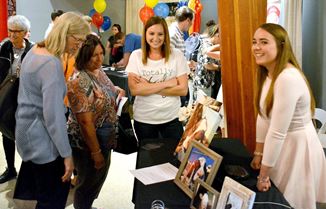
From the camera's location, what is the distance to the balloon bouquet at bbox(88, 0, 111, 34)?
25.3 feet

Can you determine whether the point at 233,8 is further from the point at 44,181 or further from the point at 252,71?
the point at 44,181

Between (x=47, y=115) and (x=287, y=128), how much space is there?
3.47ft

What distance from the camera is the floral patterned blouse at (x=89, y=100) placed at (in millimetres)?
1967

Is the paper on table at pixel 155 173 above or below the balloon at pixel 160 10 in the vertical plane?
below

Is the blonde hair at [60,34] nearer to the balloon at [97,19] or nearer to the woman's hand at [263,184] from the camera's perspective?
the woman's hand at [263,184]

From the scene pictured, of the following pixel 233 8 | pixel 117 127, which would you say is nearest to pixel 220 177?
pixel 117 127

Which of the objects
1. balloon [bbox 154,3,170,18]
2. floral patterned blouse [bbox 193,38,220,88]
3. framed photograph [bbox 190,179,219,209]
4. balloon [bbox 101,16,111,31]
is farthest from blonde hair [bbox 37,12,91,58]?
balloon [bbox 101,16,111,31]

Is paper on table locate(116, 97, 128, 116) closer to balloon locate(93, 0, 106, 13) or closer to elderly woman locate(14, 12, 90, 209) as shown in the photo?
elderly woman locate(14, 12, 90, 209)

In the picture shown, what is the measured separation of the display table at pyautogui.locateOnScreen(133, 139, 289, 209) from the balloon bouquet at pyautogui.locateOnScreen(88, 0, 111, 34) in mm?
6244

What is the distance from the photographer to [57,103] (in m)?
1.64

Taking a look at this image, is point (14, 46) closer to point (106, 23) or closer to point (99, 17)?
point (99, 17)

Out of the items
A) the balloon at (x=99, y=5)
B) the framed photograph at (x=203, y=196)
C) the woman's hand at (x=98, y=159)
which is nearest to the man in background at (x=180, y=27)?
the woman's hand at (x=98, y=159)

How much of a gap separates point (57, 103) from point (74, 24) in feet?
1.27

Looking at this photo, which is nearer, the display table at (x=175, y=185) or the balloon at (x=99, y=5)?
the display table at (x=175, y=185)
